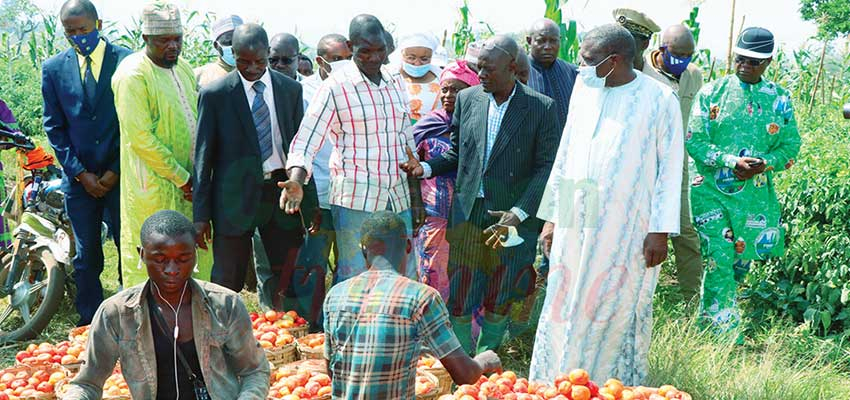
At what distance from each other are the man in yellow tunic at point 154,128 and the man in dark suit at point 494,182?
1.38 meters

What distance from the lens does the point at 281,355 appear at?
5.06 m

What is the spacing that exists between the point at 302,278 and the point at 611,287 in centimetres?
227

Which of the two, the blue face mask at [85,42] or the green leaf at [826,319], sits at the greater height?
the blue face mask at [85,42]

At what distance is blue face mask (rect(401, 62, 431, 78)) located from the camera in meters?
6.28

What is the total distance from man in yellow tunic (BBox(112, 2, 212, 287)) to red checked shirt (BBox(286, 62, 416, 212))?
0.85m

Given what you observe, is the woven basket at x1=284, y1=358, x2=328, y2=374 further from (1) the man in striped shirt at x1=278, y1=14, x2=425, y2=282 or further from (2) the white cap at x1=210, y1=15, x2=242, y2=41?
(2) the white cap at x1=210, y1=15, x2=242, y2=41

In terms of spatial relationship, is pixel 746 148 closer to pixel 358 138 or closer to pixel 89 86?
pixel 358 138

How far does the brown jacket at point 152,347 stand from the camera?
333 centimetres

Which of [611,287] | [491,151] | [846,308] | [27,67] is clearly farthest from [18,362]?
[27,67]

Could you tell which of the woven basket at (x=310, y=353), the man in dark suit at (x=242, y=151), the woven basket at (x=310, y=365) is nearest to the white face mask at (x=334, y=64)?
the man in dark suit at (x=242, y=151)

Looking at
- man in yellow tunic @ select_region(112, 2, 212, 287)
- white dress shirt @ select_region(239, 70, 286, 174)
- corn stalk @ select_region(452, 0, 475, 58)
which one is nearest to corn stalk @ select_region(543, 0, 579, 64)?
corn stalk @ select_region(452, 0, 475, 58)

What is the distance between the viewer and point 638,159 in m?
4.64

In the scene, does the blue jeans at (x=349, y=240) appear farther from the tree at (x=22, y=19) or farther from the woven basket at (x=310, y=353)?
the tree at (x=22, y=19)

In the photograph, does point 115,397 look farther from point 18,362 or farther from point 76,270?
point 76,270
